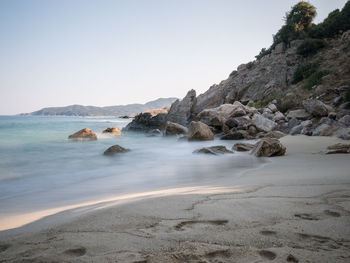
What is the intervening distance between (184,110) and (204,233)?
19616 mm

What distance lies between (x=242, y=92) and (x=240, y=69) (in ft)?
20.4

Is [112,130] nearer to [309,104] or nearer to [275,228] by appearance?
[309,104]

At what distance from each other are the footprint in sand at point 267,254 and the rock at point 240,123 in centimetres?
1147

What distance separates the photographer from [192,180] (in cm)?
463

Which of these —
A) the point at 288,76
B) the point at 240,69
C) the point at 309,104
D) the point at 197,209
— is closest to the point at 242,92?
the point at 288,76

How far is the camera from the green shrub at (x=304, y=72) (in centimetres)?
1938

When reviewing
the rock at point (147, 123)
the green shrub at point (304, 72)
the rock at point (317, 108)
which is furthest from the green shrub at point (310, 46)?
the rock at point (147, 123)

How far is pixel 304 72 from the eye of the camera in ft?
65.7

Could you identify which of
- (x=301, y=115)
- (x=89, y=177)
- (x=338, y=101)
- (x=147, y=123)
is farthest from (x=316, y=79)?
(x=89, y=177)

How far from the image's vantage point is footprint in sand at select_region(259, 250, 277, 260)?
1.37 metres

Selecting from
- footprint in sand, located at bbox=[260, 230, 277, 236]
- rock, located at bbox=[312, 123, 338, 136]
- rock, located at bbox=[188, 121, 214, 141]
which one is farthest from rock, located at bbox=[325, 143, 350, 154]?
rock, located at bbox=[188, 121, 214, 141]

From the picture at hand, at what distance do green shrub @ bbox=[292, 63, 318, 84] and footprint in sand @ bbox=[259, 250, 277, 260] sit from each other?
21.0m

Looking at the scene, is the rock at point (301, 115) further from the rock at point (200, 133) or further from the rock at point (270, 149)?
the rock at point (270, 149)

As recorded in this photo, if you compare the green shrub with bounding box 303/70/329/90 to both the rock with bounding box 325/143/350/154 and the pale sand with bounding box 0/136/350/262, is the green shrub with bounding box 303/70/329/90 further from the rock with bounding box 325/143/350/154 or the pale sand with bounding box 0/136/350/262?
the pale sand with bounding box 0/136/350/262
